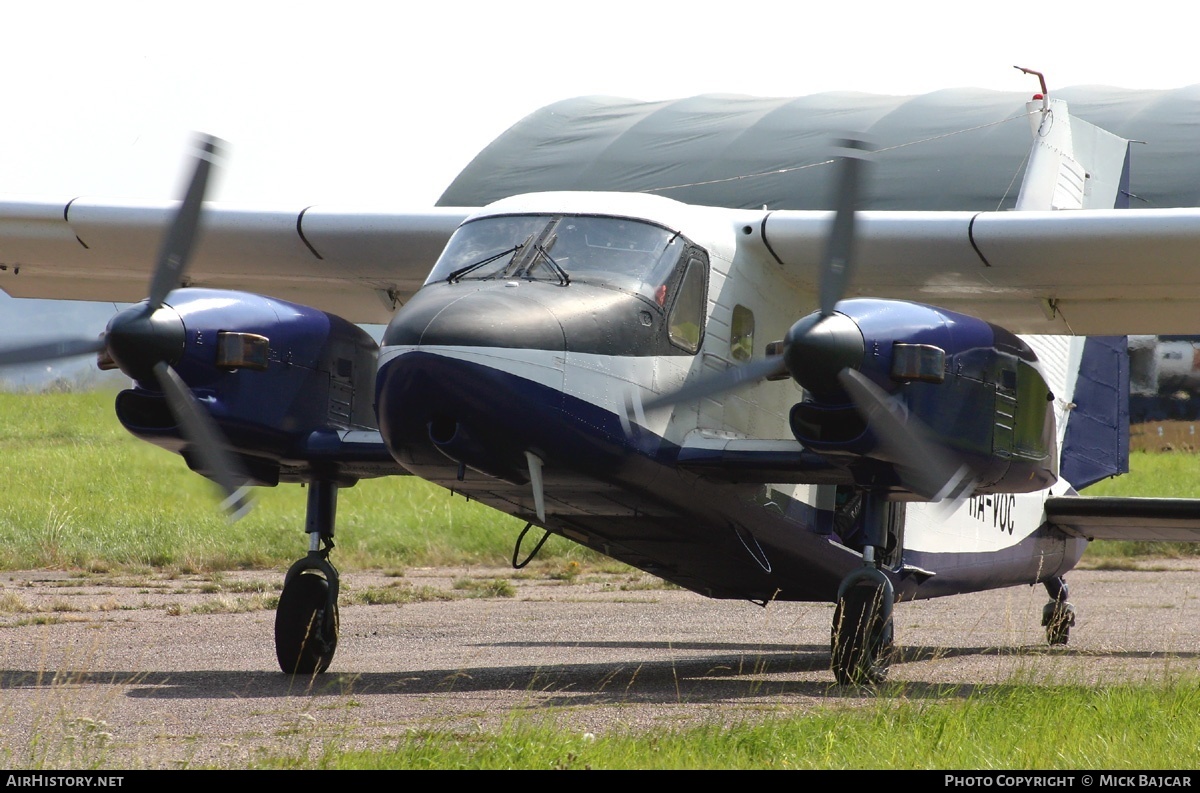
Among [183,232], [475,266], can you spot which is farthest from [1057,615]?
[183,232]

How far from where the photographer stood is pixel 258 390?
1102cm

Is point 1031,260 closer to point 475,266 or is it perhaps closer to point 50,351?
point 475,266

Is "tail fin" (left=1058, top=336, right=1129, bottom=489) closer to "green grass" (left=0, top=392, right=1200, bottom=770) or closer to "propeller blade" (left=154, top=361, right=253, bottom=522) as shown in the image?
"green grass" (left=0, top=392, right=1200, bottom=770)

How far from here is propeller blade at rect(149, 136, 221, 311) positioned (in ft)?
34.7

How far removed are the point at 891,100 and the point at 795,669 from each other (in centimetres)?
3691

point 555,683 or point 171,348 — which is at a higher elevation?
point 171,348

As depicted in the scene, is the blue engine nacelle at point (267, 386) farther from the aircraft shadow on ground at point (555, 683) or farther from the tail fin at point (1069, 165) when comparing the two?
the tail fin at point (1069, 165)

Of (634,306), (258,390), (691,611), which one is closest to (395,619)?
(691,611)

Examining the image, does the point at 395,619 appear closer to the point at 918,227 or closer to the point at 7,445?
the point at 918,227

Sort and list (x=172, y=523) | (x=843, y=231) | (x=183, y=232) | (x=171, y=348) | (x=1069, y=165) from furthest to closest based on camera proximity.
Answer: (x=172, y=523) < (x=1069, y=165) < (x=183, y=232) < (x=171, y=348) < (x=843, y=231)

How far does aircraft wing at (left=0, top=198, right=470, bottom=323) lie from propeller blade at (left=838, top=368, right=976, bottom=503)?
489cm

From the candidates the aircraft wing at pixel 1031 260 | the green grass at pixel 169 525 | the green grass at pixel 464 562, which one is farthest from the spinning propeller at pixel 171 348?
the green grass at pixel 169 525

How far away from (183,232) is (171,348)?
1175 mm

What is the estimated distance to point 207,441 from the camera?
10.6 m
